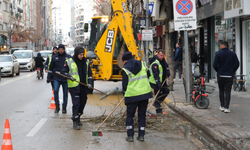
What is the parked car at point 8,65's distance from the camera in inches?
981

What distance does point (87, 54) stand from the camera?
15000 mm

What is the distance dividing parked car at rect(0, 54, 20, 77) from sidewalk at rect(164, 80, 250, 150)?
15887 mm

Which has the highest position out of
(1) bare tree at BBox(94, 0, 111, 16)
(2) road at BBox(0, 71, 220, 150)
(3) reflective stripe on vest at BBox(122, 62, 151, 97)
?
(1) bare tree at BBox(94, 0, 111, 16)

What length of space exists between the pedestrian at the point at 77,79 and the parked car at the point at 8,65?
18112 millimetres

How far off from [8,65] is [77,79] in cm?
1852

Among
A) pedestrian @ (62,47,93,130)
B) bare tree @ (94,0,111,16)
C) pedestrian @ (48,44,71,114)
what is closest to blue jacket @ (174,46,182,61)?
pedestrian @ (48,44,71,114)

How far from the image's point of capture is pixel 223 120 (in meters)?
8.13

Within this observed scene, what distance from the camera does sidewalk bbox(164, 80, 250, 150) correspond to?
639 centimetres

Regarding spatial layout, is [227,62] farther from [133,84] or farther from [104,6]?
[104,6]

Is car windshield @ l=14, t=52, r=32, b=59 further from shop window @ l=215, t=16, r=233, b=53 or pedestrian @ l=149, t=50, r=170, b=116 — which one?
pedestrian @ l=149, t=50, r=170, b=116

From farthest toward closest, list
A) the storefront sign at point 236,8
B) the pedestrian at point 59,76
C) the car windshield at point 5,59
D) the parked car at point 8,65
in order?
the car windshield at point 5,59 → the parked car at point 8,65 → the storefront sign at point 236,8 → the pedestrian at point 59,76

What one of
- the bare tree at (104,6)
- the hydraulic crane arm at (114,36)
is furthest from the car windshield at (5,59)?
the bare tree at (104,6)

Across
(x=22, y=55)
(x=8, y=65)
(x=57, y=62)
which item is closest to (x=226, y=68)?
(x=57, y=62)

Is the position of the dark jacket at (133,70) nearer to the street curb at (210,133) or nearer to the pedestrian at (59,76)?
the street curb at (210,133)
